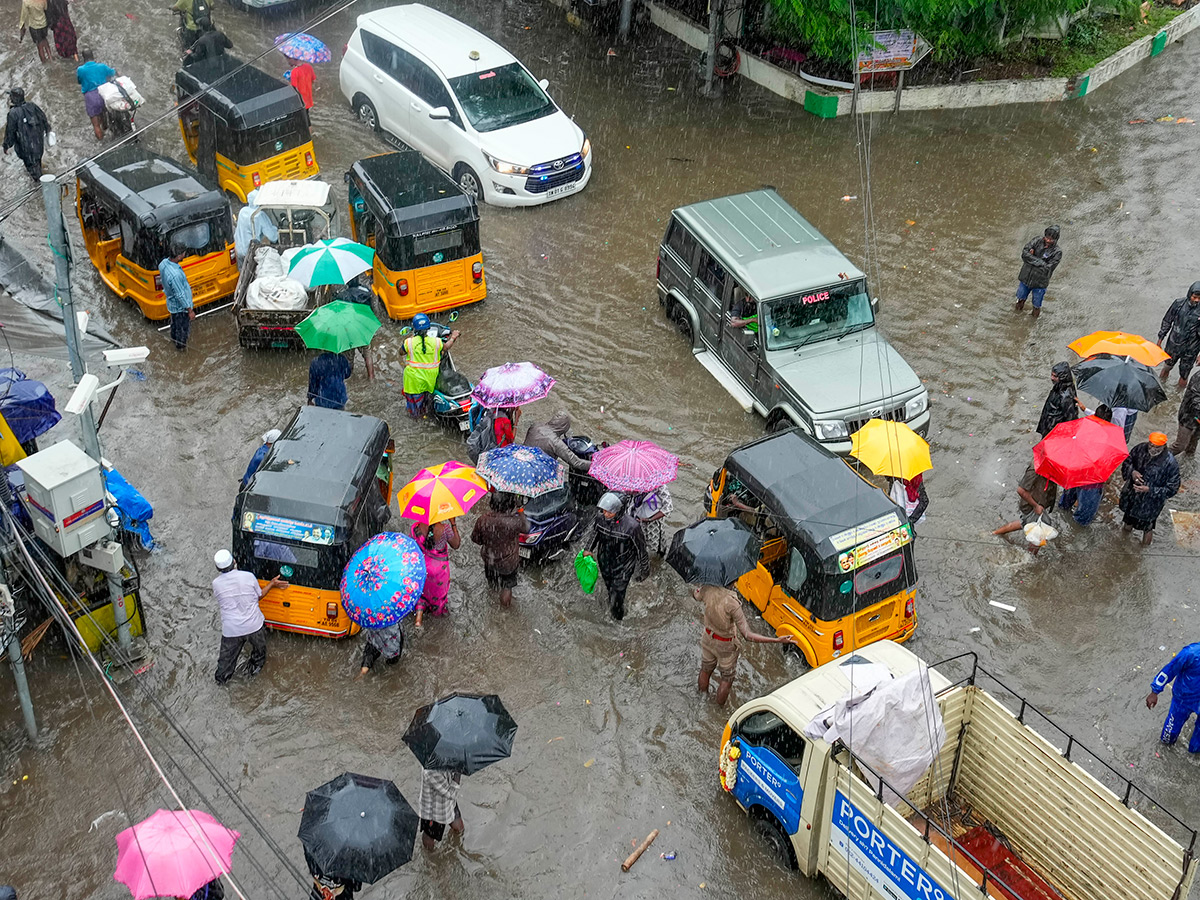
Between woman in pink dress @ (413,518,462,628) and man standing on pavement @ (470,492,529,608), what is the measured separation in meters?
0.30

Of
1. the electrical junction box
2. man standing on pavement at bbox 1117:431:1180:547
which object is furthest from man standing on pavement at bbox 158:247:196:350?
man standing on pavement at bbox 1117:431:1180:547

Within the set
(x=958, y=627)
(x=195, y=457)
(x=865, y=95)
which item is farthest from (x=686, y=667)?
(x=865, y=95)

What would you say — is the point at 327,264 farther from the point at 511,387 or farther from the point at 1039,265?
the point at 1039,265

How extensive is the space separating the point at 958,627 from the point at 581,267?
8227 mm

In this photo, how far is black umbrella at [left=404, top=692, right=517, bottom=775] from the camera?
827cm

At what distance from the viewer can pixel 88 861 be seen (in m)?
9.19

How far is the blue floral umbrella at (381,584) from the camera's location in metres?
10.1

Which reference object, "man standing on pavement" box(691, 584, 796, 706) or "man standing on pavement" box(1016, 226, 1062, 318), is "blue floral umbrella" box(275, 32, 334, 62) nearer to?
"man standing on pavement" box(1016, 226, 1062, 318)

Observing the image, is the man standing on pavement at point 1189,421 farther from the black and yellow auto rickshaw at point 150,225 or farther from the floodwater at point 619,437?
the black and yellow auto rickshaw at point 150,225

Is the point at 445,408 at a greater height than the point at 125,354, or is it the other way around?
the point at 125,354

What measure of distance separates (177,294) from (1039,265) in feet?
37.3

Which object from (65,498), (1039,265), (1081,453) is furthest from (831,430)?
(65,498)

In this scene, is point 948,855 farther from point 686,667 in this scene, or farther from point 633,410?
point 633,410

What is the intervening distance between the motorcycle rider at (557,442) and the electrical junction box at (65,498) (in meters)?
4.20
